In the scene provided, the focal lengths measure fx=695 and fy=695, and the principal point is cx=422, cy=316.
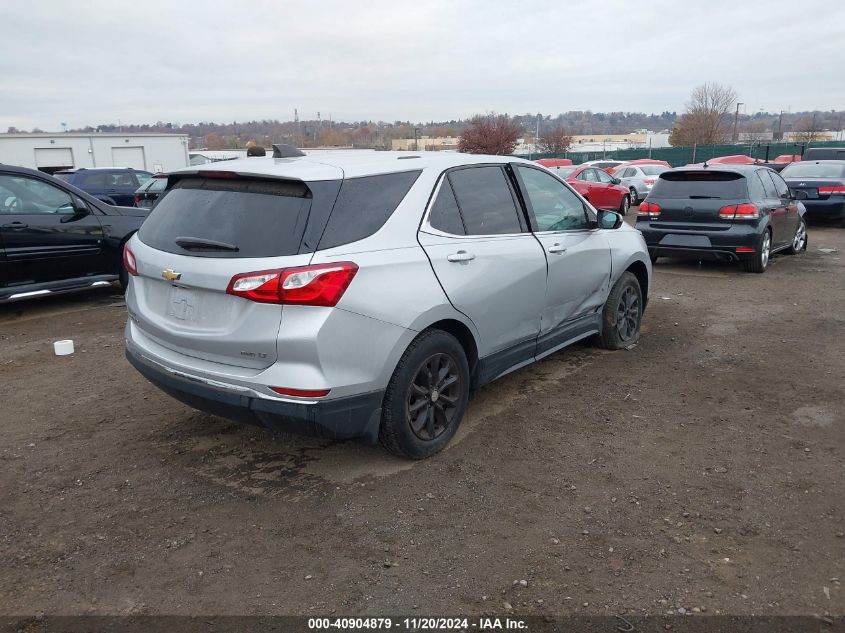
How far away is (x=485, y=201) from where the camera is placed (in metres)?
4.63

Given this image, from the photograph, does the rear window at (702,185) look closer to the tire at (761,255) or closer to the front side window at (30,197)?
the tire at (761,255)

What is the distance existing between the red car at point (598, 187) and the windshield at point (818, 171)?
4.76m

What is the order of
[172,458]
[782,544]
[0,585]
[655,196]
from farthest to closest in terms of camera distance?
1. [655,196]
2. [172,458]
3. [782,544]
4. [0,585]

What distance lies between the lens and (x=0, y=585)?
3.02 meters

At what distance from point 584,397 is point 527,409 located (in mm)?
515

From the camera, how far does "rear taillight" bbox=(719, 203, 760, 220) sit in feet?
31.8

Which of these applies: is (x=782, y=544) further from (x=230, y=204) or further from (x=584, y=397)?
(x=230, y=204)

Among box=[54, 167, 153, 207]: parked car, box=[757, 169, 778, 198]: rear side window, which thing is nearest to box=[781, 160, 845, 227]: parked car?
box=[757, 169, 778, 198]: rear side window

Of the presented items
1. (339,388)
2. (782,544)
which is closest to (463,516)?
(339,388)

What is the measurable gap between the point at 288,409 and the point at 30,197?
6.09m

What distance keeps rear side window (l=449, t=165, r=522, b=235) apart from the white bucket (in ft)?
14.0

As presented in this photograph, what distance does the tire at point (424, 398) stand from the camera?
380 centimetres

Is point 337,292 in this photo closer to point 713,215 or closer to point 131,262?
point 131,262

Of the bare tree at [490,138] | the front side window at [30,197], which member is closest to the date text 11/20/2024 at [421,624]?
the front side window at [30,197]
